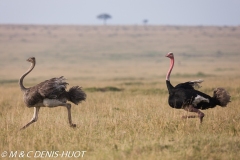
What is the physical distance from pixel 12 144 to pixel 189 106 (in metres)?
3.56

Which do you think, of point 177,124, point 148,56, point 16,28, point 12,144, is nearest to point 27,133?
point 12,144

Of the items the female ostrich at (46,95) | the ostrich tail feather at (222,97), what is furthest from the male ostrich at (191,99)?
the female ostrich at (46,95)

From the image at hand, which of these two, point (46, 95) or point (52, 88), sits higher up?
point (52, 88)

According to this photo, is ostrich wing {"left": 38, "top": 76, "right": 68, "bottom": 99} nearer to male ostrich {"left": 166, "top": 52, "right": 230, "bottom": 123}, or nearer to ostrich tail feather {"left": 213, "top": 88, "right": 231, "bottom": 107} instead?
male ostrich {"left": 166, "top": 52, "right": 230, "bottom": 123}

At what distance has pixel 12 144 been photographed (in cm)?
809

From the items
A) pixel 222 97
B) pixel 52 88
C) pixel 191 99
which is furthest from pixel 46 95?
pixel 222 97

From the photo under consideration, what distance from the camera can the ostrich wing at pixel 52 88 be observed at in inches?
377

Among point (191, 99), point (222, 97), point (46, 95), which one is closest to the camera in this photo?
point (46, 95)

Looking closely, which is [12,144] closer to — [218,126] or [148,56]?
[218,126]

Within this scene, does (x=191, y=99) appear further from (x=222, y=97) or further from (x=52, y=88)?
(x=52, y=88)

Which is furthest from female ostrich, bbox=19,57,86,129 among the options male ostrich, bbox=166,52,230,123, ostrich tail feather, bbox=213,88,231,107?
ostrich tail feather, bbox=213,88,231,107

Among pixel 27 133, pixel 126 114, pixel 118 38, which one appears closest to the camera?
pixel 27 133

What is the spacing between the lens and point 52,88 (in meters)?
9.62

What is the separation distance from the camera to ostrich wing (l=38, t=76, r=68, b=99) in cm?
957
